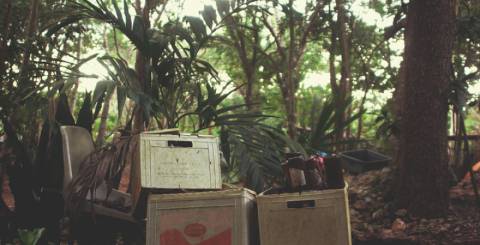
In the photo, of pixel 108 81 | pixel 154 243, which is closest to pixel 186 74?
pixel 108 81

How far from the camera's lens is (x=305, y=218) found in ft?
7.16

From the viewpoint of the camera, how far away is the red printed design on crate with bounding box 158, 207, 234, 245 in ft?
7.39

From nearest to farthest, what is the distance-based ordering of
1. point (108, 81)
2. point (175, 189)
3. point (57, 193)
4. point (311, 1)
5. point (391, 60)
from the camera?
point (175, 189) < point (108, 81) < point (57, 193) < point (311, 1) < point (391, 60)

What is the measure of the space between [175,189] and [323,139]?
1.17m

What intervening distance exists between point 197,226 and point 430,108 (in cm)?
217

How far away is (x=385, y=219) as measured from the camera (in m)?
3.91

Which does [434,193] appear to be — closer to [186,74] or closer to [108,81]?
[186,74]

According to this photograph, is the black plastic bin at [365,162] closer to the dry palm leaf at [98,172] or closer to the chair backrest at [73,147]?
the chair backrest at [73,147]

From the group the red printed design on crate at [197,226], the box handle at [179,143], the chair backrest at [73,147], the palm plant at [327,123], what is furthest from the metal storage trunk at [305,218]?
the chair backrest at [73,147]

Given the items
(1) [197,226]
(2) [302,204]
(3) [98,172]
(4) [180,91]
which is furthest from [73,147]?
(2) [302,204]

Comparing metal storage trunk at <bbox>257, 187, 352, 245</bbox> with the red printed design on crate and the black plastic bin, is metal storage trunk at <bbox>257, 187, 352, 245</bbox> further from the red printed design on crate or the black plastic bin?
the black plastic bin

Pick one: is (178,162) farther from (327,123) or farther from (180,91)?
(327,123)

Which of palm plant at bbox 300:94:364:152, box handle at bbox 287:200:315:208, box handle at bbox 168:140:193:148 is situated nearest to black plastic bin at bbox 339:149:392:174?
palm plant at bbox 300:94:364:152

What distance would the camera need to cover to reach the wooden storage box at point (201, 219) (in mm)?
2244
